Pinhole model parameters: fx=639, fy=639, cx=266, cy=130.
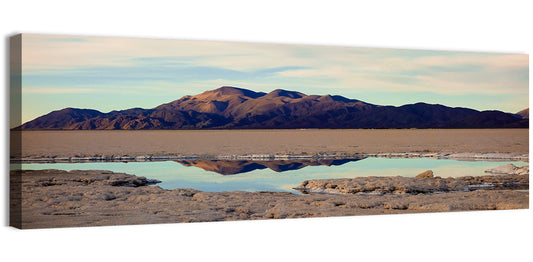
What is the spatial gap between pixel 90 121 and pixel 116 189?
989 millimetres

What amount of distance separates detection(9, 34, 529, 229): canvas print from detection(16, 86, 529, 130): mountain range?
0.09ft

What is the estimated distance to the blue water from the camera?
385 inches

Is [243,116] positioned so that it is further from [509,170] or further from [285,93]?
[509,170]

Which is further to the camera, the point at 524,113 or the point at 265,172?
the point at 265,172

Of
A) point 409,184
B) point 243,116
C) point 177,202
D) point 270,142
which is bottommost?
point 177,202

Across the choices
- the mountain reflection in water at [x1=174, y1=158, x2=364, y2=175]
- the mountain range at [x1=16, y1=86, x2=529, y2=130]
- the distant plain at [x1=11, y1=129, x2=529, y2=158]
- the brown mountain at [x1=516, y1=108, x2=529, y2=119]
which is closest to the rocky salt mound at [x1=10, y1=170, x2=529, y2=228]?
the distant plain at [x1=11, y1=129, x2=529, y2=158]

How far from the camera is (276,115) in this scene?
10211mm

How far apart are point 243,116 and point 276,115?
53cm

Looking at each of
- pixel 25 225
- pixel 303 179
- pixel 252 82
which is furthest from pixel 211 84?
pixel 25 225

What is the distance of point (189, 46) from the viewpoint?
8.00 meters

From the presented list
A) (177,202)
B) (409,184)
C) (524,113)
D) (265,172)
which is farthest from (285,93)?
(524,113)

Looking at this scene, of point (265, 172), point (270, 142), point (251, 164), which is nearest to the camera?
point (265, 172)

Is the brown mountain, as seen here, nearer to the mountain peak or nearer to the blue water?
the blue water

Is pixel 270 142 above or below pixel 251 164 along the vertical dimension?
above
